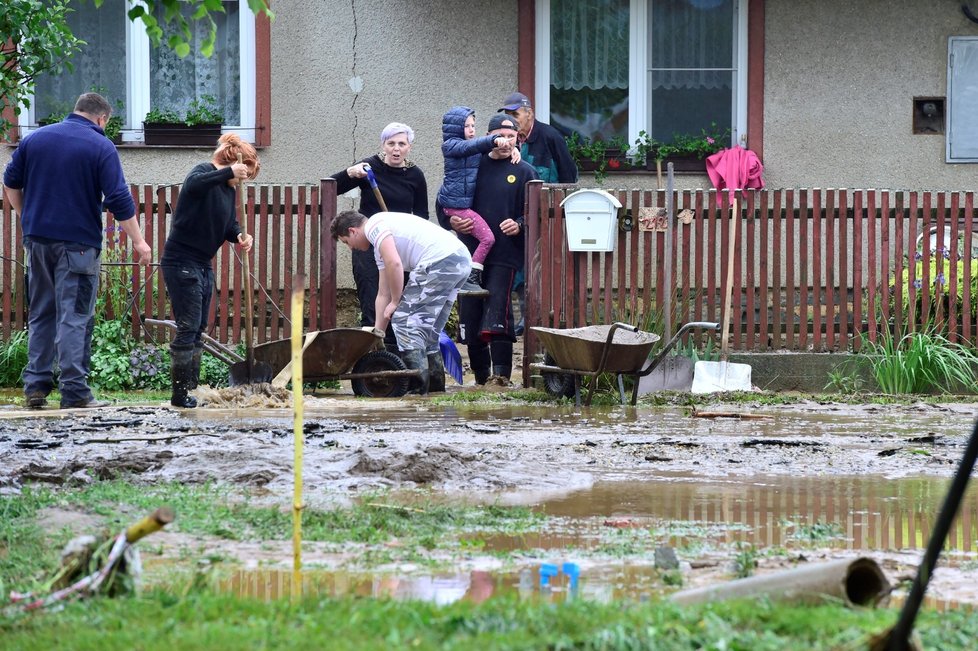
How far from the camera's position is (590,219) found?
11.8 metres

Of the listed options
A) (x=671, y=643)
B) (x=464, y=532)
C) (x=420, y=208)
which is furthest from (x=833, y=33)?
(x=671, y=643)

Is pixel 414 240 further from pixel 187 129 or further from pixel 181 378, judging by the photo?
pixel 187 129

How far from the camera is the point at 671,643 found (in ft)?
10.6

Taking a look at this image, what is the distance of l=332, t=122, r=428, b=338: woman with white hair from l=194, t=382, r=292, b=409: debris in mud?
1.54 metres

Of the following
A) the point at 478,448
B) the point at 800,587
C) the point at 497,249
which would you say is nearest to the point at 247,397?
the point at 497,249

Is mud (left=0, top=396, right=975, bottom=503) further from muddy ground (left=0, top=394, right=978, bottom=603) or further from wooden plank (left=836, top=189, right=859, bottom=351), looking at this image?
wooden plank (left=836, top=189, right=859, bottom=351)

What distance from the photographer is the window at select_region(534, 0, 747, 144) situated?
14414mm

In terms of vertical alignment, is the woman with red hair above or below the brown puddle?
above

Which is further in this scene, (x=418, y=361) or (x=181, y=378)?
(x=418, y=361)

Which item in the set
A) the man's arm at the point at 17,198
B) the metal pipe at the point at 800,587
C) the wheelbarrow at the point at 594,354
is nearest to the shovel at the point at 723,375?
the wheelbarrow at the point at 594,354

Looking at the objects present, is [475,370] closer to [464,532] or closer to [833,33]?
[833,33]

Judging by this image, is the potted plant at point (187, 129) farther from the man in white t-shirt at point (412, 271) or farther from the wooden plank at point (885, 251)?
the wooden plank at point (885, 251)

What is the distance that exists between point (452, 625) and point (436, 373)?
7.72 m

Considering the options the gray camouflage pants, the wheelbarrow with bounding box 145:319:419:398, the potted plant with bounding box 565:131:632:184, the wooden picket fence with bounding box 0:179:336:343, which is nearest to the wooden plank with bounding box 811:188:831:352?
the potted plant with bounding box 565:131:632:184
